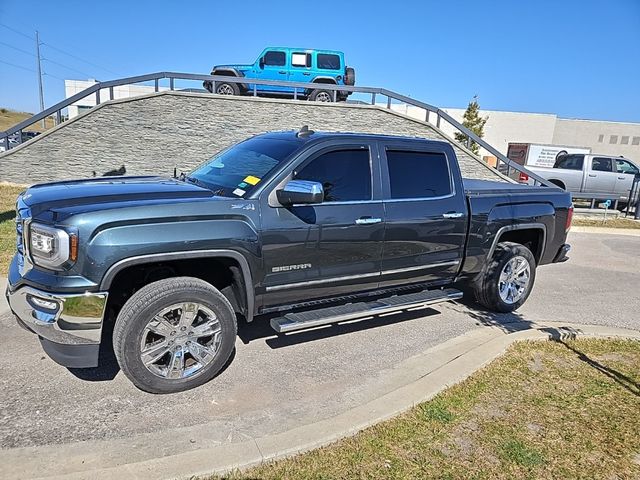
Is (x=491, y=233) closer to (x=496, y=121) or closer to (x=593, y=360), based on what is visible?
(x=593, y=360)

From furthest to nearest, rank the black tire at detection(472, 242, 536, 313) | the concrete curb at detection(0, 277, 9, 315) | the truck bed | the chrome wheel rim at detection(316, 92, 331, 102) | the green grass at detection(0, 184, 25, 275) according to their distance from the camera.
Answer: the chrome wheel rim at detection(316, 92, 331, 102), the green grass at detection(0, 184, 25, 275), the black tire at detection(472, 242, 536, 313), the truck bed, the concrete curb at detection(0, 277, 9, 315)

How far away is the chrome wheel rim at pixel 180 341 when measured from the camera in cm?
315

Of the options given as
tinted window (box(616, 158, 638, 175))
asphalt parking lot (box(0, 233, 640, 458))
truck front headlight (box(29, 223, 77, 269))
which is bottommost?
asphalt parking lot (box(0, 233, 640, 458))

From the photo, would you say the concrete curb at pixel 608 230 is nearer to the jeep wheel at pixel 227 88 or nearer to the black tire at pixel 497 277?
the black tire at pixel 497 277

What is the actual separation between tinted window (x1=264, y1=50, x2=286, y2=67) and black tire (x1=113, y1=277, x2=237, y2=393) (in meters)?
14.9

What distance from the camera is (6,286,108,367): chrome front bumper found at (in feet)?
9.41

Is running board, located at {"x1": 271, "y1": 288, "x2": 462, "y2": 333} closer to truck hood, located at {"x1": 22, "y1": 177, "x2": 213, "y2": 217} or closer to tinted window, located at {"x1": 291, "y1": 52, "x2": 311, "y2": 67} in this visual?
truck hood, located at {"x1": 22, "y1": 177, "x2": 213, "y2": 217}

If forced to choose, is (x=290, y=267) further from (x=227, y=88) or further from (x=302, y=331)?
(x=227, y=88)

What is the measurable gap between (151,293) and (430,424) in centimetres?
216

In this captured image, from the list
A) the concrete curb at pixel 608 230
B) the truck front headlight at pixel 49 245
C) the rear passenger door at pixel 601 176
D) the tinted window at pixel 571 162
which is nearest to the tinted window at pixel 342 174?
the truck front headlight at pixel 49 245

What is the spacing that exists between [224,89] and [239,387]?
14.3 meters

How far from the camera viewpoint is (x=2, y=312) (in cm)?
450

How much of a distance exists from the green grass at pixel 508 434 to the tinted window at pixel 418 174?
178 cm

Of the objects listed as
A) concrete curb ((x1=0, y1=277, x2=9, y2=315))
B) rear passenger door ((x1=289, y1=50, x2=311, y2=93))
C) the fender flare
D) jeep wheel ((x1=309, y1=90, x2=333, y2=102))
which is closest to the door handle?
the fender flare
